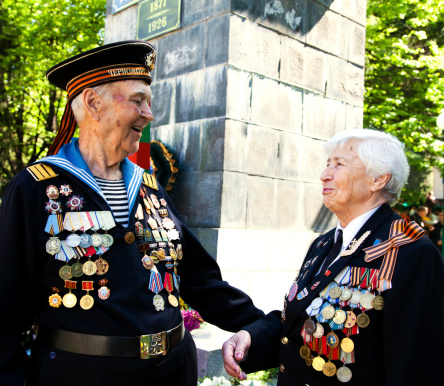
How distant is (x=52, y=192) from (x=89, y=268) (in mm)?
370

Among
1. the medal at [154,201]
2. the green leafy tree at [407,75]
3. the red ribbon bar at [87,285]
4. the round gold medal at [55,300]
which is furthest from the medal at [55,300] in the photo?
the green leafy tree at [407,75]

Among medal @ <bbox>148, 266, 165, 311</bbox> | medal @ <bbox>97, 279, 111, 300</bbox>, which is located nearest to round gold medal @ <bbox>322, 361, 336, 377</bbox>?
medal @ <bbox>148, 266, 165, 311</bbox>

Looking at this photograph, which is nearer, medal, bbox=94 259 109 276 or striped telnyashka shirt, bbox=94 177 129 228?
medal, bbox=94 259 109 276

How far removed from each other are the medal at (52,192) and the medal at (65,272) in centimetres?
30

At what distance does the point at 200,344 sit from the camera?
416 cm

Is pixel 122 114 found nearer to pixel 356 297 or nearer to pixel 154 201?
pixel 154 201

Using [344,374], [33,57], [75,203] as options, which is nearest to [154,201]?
[75,203]

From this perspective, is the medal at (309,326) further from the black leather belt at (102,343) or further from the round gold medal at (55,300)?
the round gold medal at (55,300)

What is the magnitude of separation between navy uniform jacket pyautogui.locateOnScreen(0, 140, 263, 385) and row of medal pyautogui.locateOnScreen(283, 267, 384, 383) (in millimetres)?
645

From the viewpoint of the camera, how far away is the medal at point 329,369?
2.14 meters

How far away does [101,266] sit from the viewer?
6.97 ft

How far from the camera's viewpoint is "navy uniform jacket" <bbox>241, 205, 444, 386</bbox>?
1.94m

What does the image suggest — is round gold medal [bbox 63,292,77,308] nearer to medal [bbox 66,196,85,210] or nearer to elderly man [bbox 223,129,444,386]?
medal [bbox 66,196,85,210]

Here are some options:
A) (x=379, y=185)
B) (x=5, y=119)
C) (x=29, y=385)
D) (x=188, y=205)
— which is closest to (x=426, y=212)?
(x=188, y=205)
